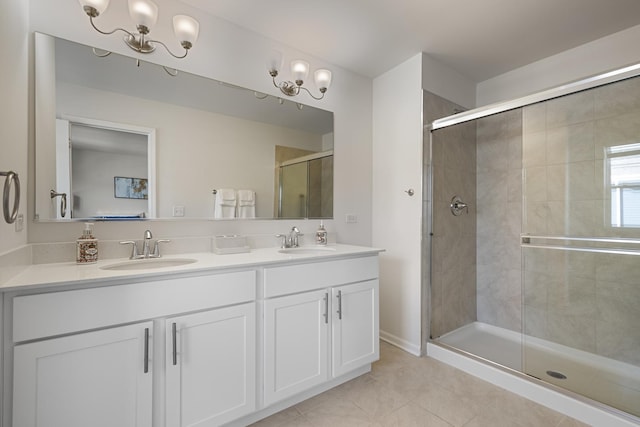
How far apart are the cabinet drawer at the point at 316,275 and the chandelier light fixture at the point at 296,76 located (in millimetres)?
1333

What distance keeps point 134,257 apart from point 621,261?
2981 millimetres

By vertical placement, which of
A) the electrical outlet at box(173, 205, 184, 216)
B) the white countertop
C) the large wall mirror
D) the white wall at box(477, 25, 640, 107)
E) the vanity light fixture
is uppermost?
the white wall at box(477, 25, 640, 107)

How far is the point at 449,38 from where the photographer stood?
2129 mm

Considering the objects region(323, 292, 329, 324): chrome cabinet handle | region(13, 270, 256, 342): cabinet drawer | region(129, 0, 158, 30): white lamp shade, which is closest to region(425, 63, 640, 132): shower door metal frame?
region(323, 292, 329, 324): chrome cabinet handle

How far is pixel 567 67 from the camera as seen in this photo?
90.6 inches

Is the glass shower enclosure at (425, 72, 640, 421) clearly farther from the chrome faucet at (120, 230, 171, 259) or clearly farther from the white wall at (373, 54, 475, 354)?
the chrome faucet at (120, 230, 171, 259)

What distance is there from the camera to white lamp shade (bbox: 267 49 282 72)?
197 cm

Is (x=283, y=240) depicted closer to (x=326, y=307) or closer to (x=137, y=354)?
(x=326, y=307)

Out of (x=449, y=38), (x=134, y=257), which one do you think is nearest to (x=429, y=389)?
(x=134, y=257)

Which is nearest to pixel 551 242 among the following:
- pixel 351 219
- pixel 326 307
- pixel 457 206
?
pixel 457 206

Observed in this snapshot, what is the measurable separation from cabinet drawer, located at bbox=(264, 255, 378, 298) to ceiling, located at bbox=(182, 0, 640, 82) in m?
1.61

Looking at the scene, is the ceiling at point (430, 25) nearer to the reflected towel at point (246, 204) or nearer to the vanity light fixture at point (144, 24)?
the vanity light fixture at point (144, 24)

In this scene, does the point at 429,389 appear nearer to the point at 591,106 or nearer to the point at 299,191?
the point at 299,191

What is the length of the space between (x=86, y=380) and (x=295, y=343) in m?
0.92
